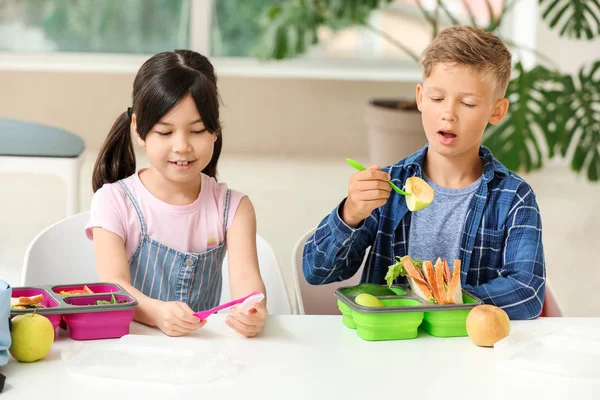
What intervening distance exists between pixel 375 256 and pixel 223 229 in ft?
1.01

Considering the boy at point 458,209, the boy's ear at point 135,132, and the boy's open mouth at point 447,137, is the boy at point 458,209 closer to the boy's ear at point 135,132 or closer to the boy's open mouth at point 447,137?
the boy's open mouth at point 447,137

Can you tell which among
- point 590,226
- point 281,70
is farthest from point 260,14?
point 590,226

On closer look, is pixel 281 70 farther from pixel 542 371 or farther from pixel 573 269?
pixel 542 371

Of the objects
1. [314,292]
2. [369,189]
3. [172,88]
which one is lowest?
[314,292]

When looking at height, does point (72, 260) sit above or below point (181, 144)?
below

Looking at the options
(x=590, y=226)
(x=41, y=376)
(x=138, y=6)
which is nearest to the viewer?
(x=41, y=376)

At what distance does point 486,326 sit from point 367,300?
0.61 feet

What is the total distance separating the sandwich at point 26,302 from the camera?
1.32 meters

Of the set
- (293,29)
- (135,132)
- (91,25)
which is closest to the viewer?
(135,132)

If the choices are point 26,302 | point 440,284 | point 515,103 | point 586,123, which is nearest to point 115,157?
point 26,302

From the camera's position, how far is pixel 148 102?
1592 mm

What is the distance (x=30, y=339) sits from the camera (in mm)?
1219

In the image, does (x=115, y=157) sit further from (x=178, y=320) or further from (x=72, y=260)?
(x=178, y=320)

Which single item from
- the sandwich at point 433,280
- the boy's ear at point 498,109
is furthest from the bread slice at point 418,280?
the boy's ear at point 498,109
